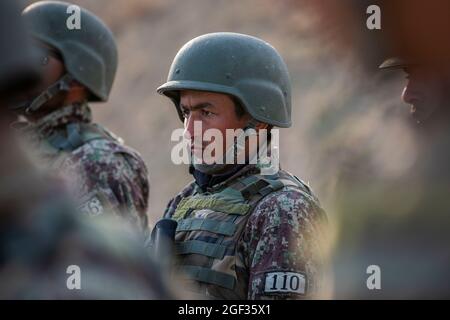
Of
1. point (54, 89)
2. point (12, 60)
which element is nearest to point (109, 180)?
point (54, 89)

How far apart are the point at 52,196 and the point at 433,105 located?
3.36m

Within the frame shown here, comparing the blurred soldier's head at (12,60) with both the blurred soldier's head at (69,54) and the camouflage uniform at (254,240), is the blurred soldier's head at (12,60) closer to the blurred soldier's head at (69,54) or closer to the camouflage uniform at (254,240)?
the camouflage uniform at (254,240)

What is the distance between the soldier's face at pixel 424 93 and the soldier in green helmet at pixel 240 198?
2.74 feet

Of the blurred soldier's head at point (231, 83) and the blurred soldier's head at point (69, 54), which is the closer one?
the blurred soldier's head at point (231, 83)

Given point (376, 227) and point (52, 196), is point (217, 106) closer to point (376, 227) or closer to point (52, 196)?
point (376, 227)

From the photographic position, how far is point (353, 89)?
28.9 ft

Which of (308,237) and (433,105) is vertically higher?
(433,105)

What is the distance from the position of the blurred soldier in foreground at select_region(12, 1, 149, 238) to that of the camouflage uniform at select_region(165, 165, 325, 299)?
1.25 meters

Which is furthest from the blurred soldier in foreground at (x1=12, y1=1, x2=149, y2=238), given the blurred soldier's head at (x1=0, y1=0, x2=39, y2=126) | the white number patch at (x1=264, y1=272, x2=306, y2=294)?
the blurred soldier's head at (x1=0, y1=0, x2=39, y2=126)

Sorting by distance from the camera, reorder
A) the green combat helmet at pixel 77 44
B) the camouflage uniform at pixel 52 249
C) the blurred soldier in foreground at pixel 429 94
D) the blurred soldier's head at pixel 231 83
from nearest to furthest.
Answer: the camouflage uniform at pixel 52 249 → the blurred soldier's head at pixel 231 83 → the blurred soldier in foreground at pixel 429 94 → the green combat helmet at pixel 77 44

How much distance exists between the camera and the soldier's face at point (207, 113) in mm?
4250

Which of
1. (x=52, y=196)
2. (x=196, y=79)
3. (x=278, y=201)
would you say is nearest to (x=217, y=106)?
(x=196, y=79)

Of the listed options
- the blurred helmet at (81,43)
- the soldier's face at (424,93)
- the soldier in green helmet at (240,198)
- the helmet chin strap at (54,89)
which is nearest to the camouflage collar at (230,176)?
the soldier in green helmet at (240,198)

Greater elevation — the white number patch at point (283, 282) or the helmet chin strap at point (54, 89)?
the helmet chin strap at point (54, 89)
